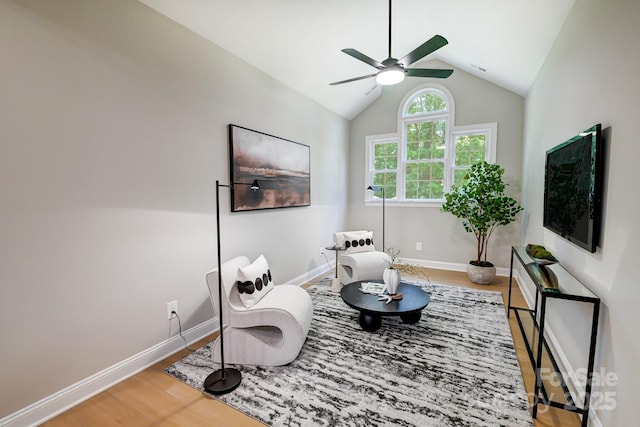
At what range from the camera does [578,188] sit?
1.91 m

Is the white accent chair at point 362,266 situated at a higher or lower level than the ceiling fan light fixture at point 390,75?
lower

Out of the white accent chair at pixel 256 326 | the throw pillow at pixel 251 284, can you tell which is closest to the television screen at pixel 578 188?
the white accent chair at pixel 256 326

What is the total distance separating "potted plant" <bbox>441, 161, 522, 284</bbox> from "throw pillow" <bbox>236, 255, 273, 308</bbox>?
3.28 m

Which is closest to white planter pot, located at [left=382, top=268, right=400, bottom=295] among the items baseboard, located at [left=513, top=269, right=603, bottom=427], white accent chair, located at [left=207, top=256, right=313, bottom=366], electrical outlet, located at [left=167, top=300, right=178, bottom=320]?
white accent chair, located at [left=207, top=256, right=313, bottom=366]

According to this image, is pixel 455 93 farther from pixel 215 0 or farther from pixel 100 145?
pixel 100 145

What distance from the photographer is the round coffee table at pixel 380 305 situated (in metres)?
2.59

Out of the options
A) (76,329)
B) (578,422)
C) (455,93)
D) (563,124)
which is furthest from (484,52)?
(76,329)

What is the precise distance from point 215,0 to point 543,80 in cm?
343

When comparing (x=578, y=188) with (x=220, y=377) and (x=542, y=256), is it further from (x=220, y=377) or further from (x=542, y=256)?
(x=220, y=377)

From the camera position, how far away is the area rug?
69.8 inches

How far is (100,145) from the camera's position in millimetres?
1998

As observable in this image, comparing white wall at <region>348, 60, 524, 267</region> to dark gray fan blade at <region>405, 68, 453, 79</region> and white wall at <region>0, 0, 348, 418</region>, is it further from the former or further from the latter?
white wall at <region>0, 0, 348, 418</region>

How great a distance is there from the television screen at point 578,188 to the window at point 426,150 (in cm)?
236

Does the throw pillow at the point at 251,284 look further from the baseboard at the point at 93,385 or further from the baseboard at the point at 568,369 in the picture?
the baseboard at the point at 568,369
